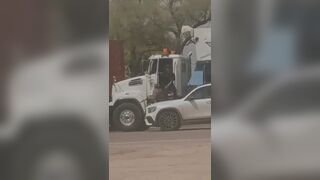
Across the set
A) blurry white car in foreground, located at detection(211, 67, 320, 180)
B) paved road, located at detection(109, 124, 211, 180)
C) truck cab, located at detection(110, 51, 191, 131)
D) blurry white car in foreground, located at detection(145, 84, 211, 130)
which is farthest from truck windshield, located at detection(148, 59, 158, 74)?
blurry white car in foreground, located at detection(211, 67, 320, 180)

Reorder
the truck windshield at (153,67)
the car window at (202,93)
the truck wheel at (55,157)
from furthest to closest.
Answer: the truck windshield at (153,67) < the car window at (202,93) < the truck wheel at (55,157)

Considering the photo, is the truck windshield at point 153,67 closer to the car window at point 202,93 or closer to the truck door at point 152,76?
the truck door at point 152,76

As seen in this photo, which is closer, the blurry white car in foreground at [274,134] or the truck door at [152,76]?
the blurry white car in foreground at [274,134]

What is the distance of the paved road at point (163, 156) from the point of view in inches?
160

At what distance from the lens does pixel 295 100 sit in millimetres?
3975

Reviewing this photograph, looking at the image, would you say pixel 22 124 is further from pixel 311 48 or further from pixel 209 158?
pixel 311 48

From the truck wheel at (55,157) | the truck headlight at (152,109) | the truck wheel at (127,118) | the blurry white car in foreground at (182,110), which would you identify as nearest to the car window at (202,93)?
the blurry white car in foreground at (182,110)

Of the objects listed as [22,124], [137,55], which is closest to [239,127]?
[137,55]

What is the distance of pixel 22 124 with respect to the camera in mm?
3834

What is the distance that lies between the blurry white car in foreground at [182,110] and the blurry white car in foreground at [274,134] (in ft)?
0.62

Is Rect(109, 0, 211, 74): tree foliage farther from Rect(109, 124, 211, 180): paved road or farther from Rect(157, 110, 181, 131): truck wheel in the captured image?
Rect(109, 124, 211, 180): paved road

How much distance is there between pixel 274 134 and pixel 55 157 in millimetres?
1482

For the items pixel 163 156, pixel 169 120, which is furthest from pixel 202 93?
pixel 163 156

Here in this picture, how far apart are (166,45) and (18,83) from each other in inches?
43.7
